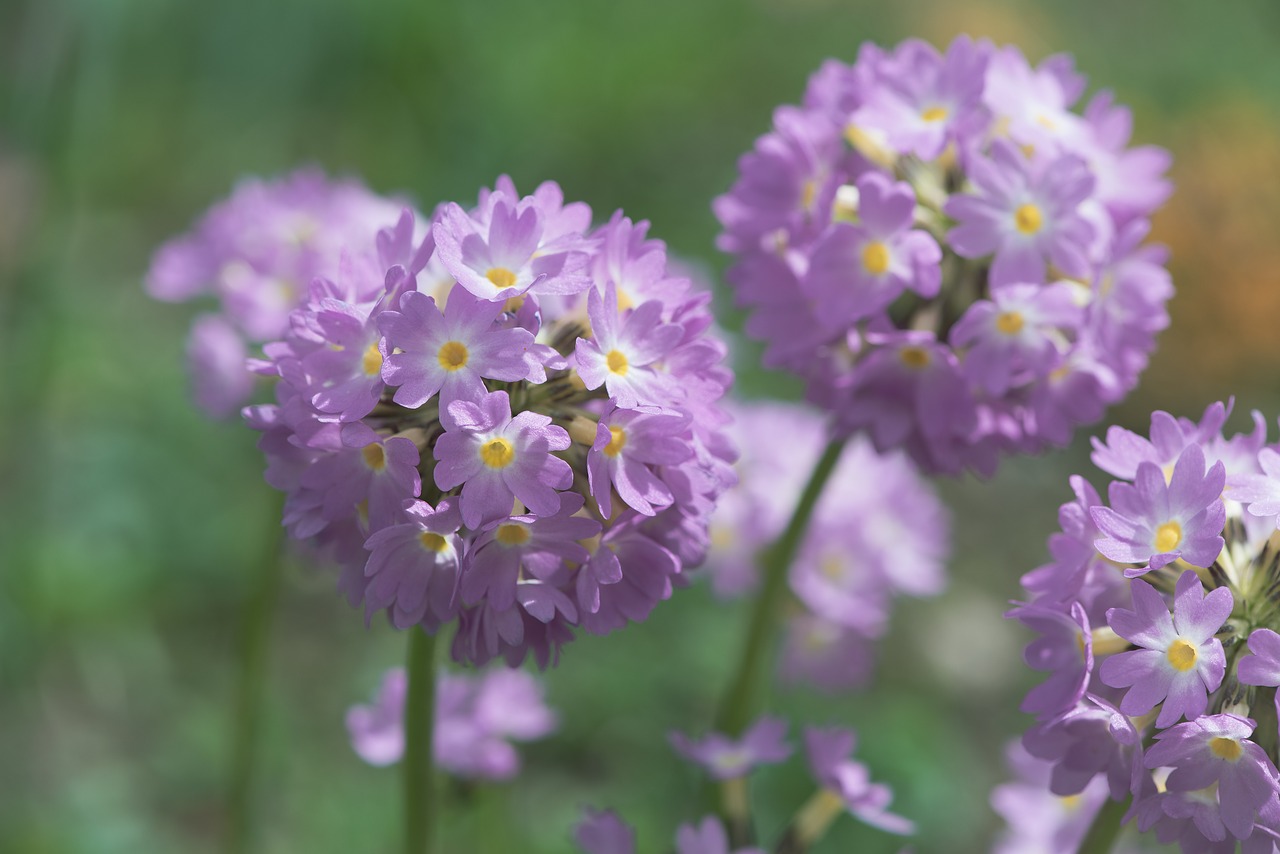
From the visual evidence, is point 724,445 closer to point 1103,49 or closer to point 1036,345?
point 1036,345

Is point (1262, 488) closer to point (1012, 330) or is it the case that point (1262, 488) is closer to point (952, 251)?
point (1012, 330)

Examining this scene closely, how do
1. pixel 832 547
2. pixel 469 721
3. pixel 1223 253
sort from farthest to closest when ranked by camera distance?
pixel 1223 253, pixel 832 547, pixel 469 721

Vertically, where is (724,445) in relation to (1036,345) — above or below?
below

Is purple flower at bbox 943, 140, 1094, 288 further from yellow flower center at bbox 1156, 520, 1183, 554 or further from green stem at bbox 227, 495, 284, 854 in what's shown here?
green stem at bbox 227, 495, 284, 854

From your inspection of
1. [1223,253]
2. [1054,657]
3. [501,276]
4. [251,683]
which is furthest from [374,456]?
[1223,253]

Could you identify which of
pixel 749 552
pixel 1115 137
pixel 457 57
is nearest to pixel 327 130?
pixel 457 57

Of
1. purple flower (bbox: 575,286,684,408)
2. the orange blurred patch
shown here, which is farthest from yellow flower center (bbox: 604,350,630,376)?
the orange blurred patch
